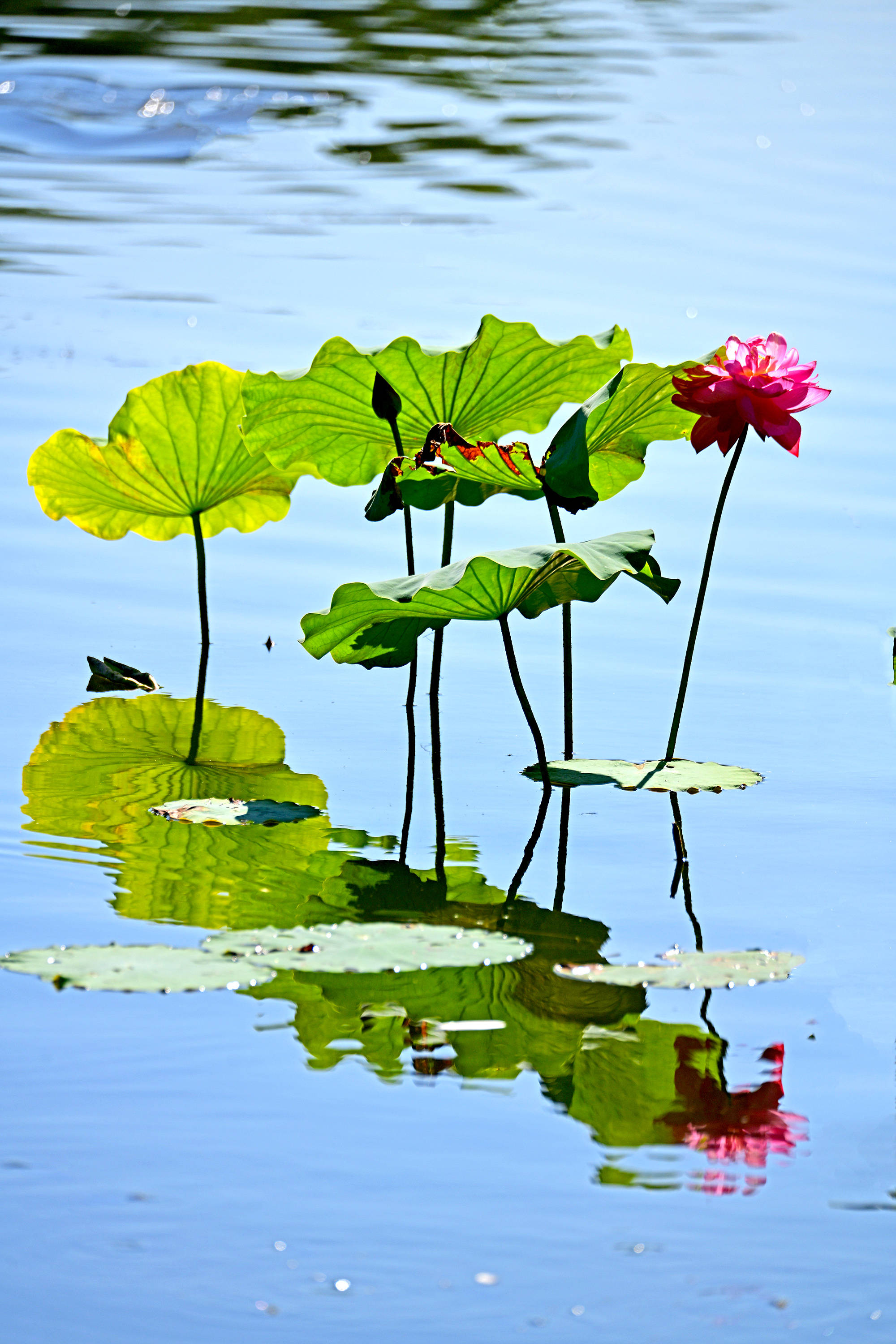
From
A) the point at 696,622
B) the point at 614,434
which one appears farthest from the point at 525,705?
the point at 614,434

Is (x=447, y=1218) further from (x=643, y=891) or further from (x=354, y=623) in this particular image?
(x=354, y=623)

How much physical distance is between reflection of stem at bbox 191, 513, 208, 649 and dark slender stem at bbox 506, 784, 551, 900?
810 mm

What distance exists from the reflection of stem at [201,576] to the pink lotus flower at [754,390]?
36.2 inches

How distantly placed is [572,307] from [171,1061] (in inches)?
174

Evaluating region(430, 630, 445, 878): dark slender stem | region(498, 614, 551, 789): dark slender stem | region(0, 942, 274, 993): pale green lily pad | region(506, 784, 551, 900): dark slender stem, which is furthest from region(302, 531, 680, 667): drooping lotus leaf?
region(0, 942, 274, 993): pale green lily pad

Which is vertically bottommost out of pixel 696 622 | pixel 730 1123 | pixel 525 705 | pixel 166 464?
pixel 730 1123

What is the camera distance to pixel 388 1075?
1539 mm

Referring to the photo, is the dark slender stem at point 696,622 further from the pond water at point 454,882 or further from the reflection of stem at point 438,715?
the reflection of stem at point 438,715

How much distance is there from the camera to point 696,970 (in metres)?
1.72

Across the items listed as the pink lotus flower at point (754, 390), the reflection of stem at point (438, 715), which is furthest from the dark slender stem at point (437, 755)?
the pink lotus flower at point (754, 390)

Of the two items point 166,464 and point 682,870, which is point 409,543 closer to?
point 166,464

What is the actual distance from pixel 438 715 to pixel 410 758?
0.16 metres

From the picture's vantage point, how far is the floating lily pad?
87.1 inches

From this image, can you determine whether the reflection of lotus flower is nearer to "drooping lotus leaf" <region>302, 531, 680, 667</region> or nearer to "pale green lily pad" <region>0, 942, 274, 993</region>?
"pale green lily pad" <region>0, 942, 274, 993</region>
